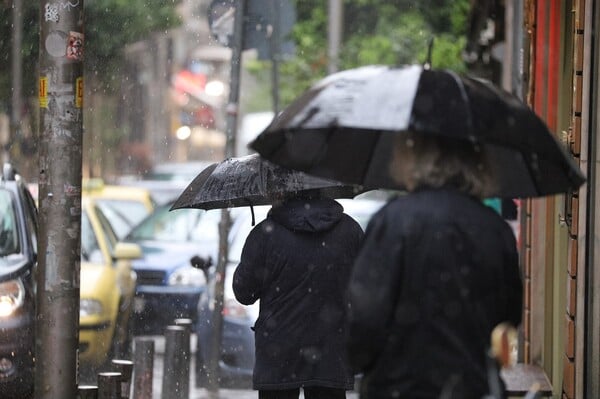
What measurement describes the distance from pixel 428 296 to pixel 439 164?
0.43 metres

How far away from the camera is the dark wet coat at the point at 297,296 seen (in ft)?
21.3

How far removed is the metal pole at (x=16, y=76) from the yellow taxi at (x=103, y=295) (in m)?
12.3

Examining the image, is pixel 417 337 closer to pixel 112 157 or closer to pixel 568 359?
pixel 568 359

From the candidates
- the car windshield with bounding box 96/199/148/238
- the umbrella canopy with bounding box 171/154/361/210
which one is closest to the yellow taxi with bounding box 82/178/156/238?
the car windshield with bounding box 96/199/148/238

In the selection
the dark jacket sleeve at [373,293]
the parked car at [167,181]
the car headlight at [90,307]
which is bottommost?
the car headlight at [90,307]

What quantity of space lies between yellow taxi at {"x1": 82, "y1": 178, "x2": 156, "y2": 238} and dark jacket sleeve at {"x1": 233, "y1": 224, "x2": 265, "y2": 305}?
1171 cm

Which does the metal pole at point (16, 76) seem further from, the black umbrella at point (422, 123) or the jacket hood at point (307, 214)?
the black umbrella at point (422, 123)

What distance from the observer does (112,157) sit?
168ft

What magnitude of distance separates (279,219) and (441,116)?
8.04 ft

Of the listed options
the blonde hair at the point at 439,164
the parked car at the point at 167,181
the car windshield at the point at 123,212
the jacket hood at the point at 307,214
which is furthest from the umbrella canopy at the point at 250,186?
the parked car at the point at 167,181

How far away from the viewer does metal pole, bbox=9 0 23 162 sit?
26094mm

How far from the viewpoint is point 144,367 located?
9336 millimetres

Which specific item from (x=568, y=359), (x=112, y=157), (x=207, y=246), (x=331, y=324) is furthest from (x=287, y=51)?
(x=112, y=157)

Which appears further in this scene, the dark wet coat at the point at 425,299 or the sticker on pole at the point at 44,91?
the sticker on pole at the point at 44,91
